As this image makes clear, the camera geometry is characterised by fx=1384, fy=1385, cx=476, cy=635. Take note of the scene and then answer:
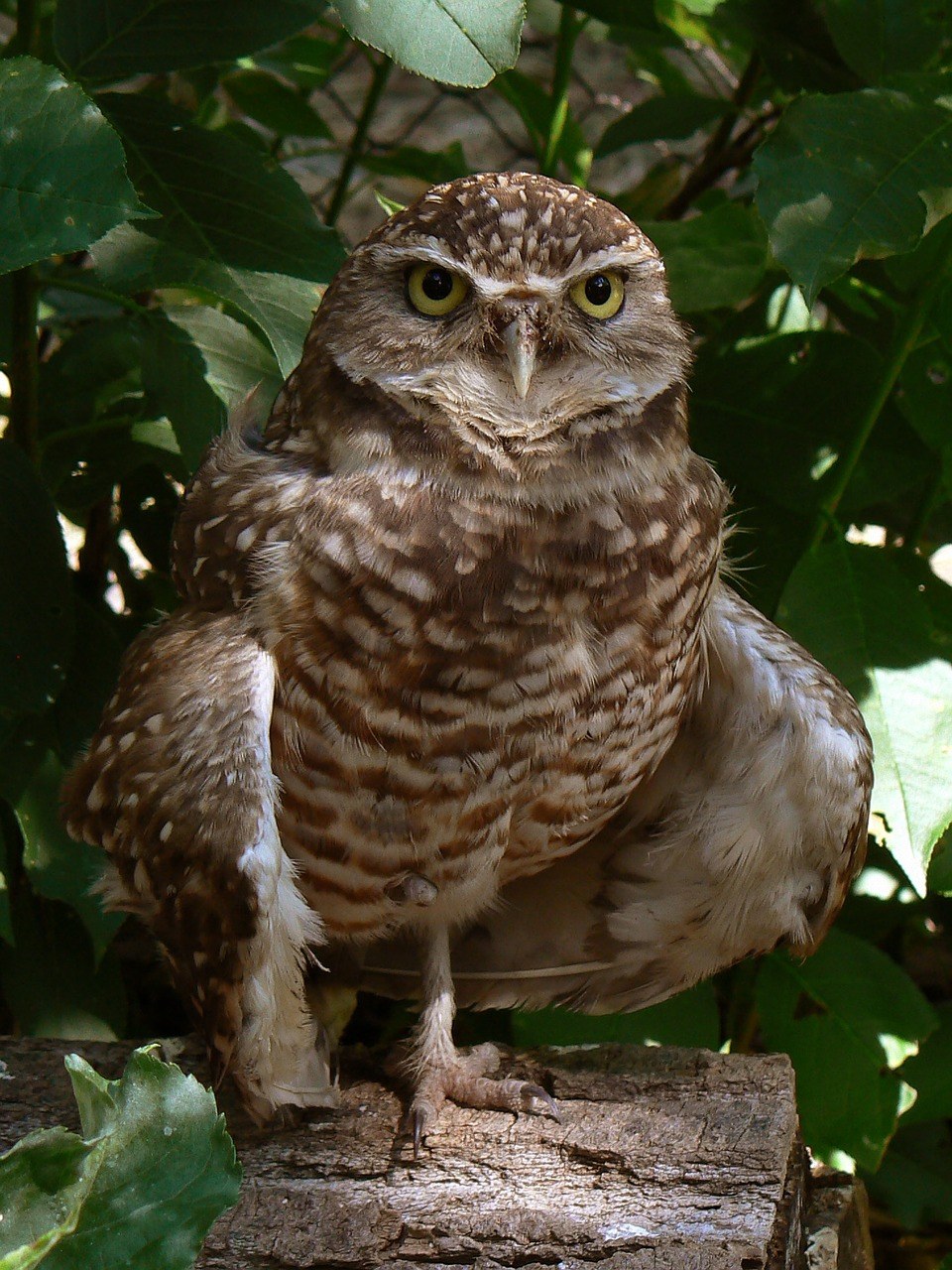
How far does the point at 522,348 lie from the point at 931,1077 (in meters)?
1.44

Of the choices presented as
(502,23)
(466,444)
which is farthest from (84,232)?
(502,23)

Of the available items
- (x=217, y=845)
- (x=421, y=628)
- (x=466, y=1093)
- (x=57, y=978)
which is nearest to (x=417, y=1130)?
(x=466, y=1093)

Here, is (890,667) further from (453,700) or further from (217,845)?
(217,845)

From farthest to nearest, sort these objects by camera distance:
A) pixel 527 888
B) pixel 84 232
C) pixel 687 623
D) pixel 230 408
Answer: pixel 527 888 < pixel 230 408 < pixel 687 623 < pixel 84 232

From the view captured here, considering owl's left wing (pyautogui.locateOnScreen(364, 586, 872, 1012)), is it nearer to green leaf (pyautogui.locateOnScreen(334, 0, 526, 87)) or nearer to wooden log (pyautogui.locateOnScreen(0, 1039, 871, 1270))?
wooden log (pyautogui.locateOnScreen(0, 1039, 871, 1270))

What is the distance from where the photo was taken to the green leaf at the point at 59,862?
1891 mm

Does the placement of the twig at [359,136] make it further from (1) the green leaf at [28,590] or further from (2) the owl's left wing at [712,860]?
(2) the owl's left wing at [712,860]

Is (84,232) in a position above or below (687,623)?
above

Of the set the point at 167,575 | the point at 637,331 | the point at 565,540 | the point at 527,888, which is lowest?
the point at 527,888

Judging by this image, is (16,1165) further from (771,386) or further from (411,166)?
(411,166)

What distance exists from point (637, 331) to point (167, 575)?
3.82 feet

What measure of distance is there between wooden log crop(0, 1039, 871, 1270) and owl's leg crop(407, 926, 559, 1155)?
18 mm

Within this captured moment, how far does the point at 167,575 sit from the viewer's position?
242 cm

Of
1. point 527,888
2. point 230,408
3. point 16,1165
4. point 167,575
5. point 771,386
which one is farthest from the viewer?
point 167,575
